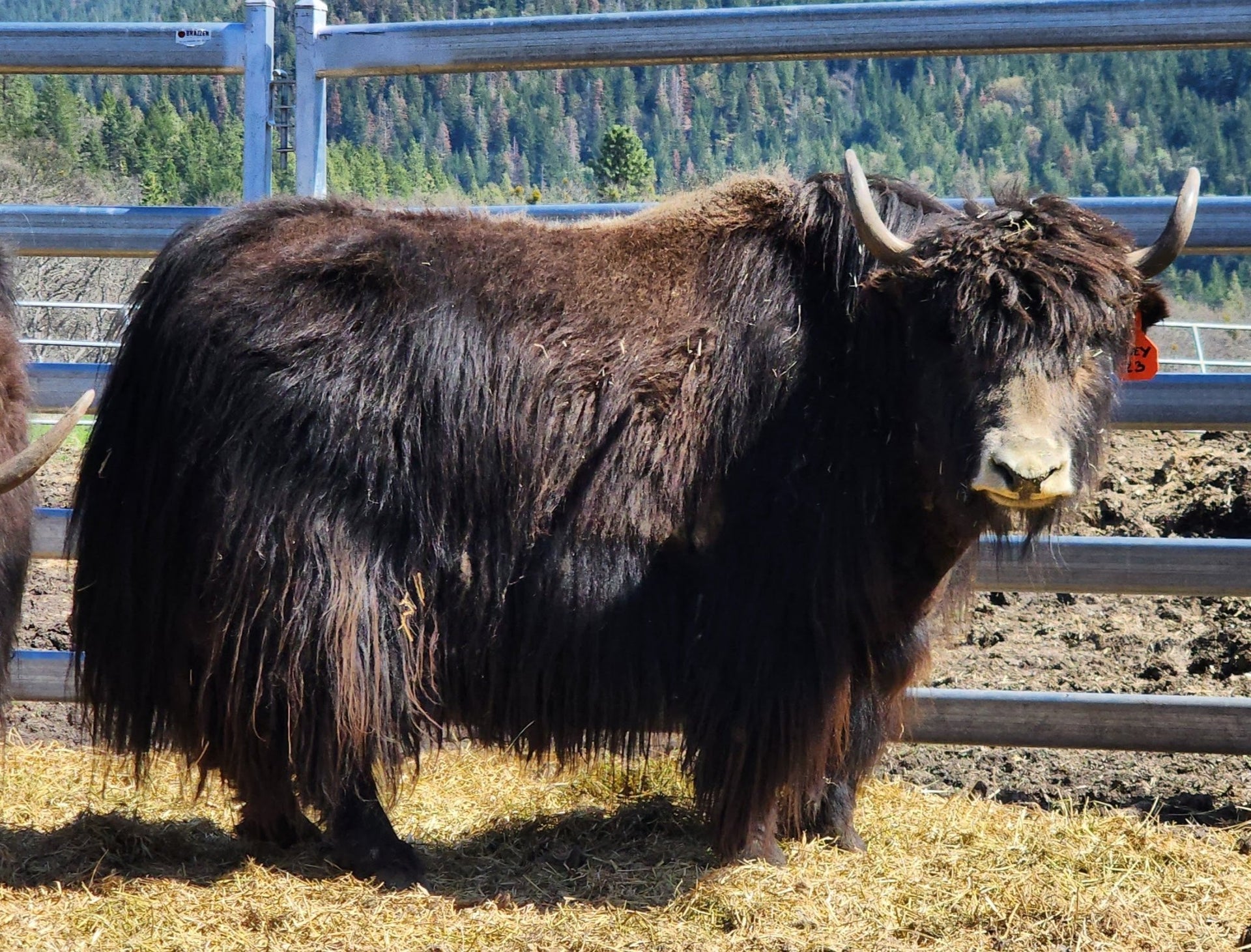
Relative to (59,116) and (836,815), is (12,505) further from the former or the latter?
(59,116)

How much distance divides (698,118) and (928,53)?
23.8 m

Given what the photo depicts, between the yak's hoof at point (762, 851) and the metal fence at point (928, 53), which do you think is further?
the metal fence at point (928, 53)

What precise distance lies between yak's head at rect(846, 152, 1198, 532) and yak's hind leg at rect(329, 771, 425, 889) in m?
1.83

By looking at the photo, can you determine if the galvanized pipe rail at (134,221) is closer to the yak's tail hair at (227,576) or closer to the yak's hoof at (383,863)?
the yak's tail hair at (227,576)

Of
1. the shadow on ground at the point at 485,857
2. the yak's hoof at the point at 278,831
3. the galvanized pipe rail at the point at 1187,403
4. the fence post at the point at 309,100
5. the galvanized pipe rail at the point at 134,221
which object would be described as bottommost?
the shadow on ground at the point at 485,857

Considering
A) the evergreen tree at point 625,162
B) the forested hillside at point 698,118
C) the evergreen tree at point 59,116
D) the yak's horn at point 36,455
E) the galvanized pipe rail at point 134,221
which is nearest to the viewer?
the yak's horn at point 36,455

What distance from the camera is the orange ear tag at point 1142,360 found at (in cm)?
363

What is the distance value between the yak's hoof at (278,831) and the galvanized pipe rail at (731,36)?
2219 mm

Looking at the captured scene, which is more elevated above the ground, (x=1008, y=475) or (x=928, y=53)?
(x=928, y=53)

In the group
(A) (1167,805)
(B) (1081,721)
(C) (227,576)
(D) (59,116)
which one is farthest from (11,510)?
(D) (59,116)

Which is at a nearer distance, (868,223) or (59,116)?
(868,223)

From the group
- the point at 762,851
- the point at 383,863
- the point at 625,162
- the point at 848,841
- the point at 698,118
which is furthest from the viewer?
the point at 698,118

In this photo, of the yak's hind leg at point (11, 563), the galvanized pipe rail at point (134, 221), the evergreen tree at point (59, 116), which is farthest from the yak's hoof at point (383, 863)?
the evergreen tree at point (59, 116)

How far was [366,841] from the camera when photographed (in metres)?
3.69
